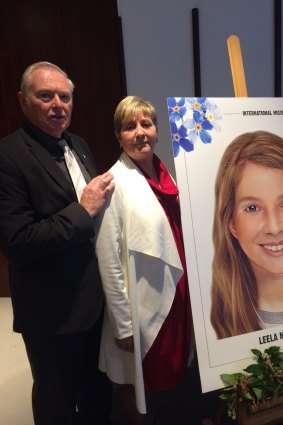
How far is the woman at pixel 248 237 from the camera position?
1.03 m

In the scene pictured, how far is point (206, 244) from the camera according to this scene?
101cm

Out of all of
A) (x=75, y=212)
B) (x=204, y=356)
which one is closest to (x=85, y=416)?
(x=204, y=356)

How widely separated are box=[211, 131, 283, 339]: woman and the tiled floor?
668 mm

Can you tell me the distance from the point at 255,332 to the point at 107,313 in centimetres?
52

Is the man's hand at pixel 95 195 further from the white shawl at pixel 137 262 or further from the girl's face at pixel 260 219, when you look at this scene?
the girl's face at pixel 260 219

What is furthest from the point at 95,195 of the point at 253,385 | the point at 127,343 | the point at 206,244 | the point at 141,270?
the point at 253,385

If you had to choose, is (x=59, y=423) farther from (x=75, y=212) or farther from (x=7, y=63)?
(x=7, y=63)

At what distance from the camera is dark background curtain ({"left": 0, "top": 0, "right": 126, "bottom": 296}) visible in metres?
2.14

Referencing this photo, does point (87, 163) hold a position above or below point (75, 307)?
above

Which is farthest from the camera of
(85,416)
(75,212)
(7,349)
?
(7,349)

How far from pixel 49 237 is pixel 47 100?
45cm

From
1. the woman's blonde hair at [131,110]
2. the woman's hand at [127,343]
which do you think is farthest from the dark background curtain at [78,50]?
the woman's hand at [127,343]

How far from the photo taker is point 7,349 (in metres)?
2.05

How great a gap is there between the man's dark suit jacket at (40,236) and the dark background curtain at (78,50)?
138 cm
